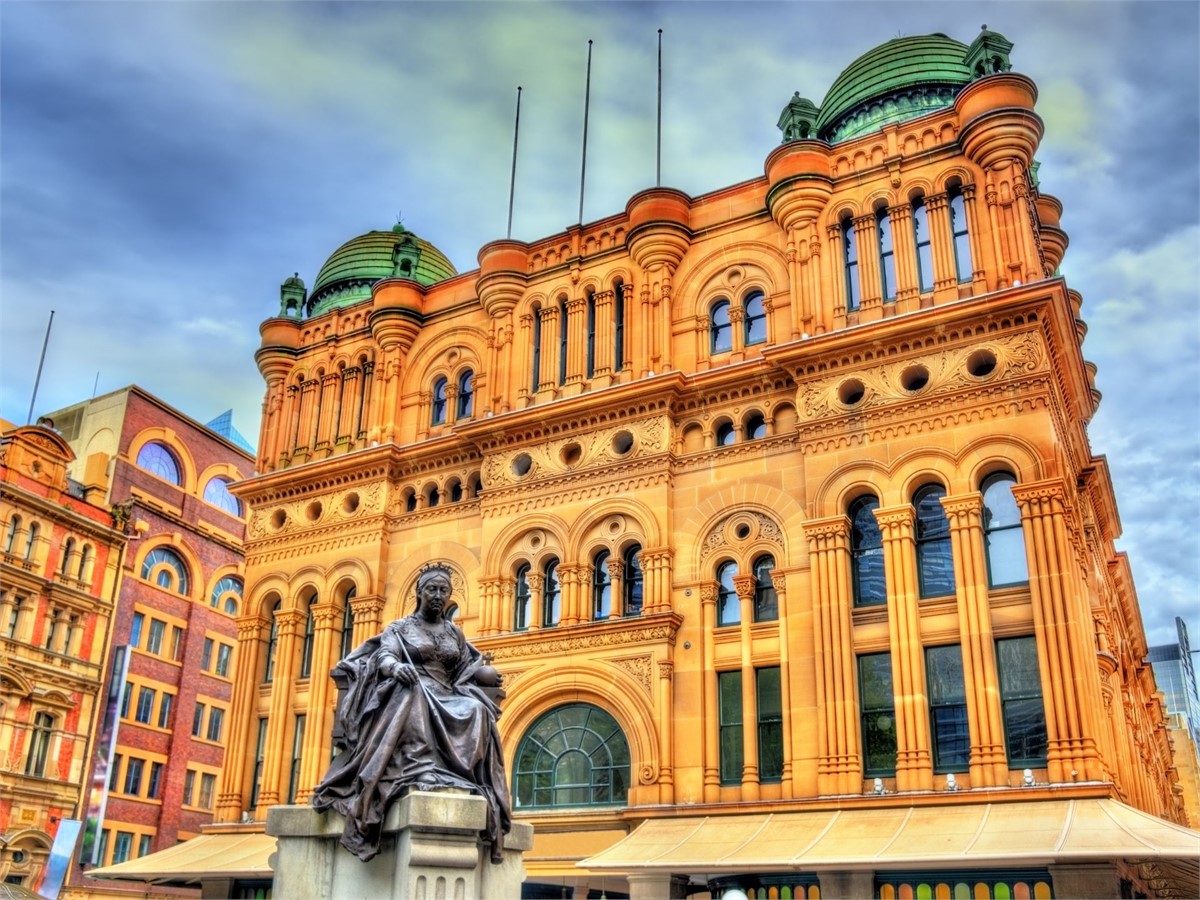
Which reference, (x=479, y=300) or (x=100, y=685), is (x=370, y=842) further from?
(x=100, y=685)

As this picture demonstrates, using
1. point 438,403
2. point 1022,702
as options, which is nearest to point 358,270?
point 438,403

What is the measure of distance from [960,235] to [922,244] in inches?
34.8

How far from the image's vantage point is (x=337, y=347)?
1433 inches

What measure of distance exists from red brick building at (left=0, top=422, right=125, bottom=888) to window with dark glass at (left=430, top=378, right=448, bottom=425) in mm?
18409

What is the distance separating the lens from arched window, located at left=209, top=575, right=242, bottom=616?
53.3m

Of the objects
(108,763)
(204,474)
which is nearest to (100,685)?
(108,763)

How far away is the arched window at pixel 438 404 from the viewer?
3394 cm

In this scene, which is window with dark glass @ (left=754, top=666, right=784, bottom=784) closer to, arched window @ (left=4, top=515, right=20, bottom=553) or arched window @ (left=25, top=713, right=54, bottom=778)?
arched window @ (left=25, top=713, right=54, bottom=778)

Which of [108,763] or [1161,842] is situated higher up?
[108,763]

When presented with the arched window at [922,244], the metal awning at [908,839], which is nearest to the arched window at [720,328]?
the arched window at [922,244]

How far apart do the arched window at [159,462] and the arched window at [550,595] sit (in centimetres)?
2892

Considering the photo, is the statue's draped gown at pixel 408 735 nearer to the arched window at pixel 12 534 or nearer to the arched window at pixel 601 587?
the arched window at pixel 601 587

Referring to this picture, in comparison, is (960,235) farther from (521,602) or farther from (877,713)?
(521,602)

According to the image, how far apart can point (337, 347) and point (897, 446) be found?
1875 cm
